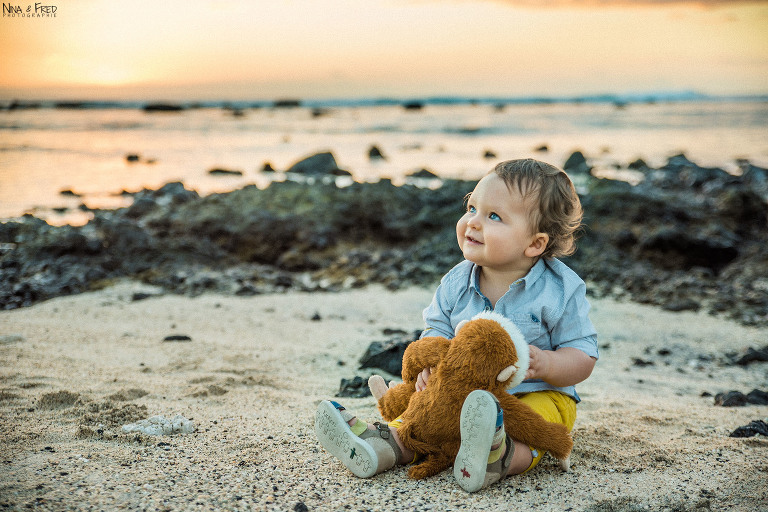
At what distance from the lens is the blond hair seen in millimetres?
2668

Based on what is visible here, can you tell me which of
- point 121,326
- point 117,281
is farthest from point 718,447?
point 117,281

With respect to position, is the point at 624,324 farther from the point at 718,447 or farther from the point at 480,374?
the point at 480,374

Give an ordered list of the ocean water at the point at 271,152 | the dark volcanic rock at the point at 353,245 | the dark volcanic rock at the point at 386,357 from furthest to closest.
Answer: the ocean water at the point at 271,152, the dark volcanic rock at the point at 353,245, the dark volcanic rock at the point at 386,357

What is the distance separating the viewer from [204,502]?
228 cm

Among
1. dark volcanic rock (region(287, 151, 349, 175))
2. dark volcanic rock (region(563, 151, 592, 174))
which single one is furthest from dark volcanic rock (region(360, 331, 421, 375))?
dark volcanic rock (region(563, 151, 592, 174))

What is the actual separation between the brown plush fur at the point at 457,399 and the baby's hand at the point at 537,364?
13cm

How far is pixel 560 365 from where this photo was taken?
261 centimetres

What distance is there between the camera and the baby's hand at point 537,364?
8.27 ft

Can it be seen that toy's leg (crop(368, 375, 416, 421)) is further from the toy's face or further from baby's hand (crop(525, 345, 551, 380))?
baby's hand (crop(525, 345, 551, 380))

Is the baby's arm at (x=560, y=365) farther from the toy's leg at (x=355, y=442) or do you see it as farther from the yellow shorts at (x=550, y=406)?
the toy's leg at (x=355, y=442)

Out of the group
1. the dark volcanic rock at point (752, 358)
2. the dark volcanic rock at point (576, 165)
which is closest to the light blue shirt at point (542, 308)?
the dark volcanic rock at point (752, 358)

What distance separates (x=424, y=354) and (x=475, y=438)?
422mm

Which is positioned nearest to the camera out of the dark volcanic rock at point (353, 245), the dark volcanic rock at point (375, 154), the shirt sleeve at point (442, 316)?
the shirt sleeve at point (442, 316)

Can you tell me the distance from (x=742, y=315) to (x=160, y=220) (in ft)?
23.2
